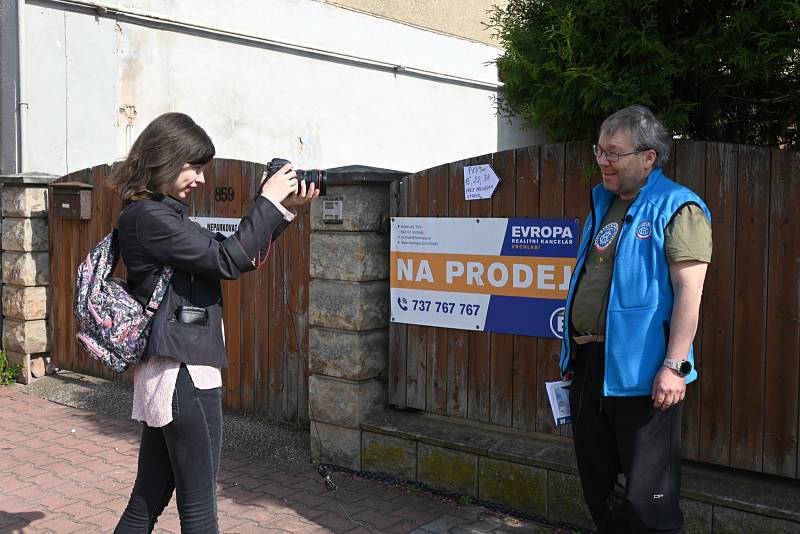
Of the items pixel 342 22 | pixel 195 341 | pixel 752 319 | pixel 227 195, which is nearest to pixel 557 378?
pixel 752 319

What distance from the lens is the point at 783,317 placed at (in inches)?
146

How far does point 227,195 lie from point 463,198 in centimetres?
231

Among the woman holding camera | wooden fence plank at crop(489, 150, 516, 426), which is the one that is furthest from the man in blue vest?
wooden fence plank at crop(489, 150, 516, 426)

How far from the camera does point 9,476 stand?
17.3 ft

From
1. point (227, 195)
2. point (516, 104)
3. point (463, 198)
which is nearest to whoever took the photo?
point (516, 104)

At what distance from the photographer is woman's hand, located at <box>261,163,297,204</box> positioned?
3066mm

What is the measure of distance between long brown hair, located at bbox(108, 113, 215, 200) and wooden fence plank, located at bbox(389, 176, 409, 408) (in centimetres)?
218

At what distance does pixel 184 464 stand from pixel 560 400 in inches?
59.2

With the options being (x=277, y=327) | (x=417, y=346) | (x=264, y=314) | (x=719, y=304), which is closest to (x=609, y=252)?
(x=719, y=304)

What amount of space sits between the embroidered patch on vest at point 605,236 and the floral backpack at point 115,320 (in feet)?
5.29

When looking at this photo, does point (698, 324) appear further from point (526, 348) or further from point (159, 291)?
point (159, 291)

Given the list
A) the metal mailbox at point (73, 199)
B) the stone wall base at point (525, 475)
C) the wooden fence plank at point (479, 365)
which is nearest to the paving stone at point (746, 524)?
the stone wall base at point (525, 475)

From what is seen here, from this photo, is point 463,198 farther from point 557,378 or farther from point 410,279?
point 557,378

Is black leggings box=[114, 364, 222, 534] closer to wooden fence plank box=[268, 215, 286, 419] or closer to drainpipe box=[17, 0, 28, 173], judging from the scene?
wooden fence plank box=[268, 215, 286, 419]
